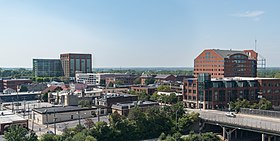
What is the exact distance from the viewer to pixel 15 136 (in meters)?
32.1

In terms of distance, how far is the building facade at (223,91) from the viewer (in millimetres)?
63406

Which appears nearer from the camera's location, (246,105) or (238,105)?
(238,105)

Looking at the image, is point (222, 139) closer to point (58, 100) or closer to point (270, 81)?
point (270, 81)

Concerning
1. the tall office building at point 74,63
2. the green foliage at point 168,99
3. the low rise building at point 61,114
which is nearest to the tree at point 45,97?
the low rise building at point 61,114

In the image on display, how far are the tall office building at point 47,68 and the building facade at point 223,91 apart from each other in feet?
370

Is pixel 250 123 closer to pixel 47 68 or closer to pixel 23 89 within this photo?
pixel 23 89

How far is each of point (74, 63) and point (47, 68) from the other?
17057mm

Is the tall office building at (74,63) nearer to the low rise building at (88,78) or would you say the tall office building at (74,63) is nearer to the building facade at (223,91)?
the low rise building at (88,78)

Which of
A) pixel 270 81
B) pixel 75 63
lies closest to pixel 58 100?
pixel 270 81

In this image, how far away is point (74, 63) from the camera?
158500 mm

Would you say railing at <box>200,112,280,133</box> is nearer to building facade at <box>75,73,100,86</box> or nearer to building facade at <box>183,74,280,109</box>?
building facade at <box>183,74,280,109</box>

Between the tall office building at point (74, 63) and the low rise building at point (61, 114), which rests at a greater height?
the tall office building at point (74, 63)

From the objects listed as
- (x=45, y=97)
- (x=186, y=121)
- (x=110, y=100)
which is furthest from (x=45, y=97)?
(x=186, y=121)

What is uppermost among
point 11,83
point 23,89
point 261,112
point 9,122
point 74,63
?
point 74,63
